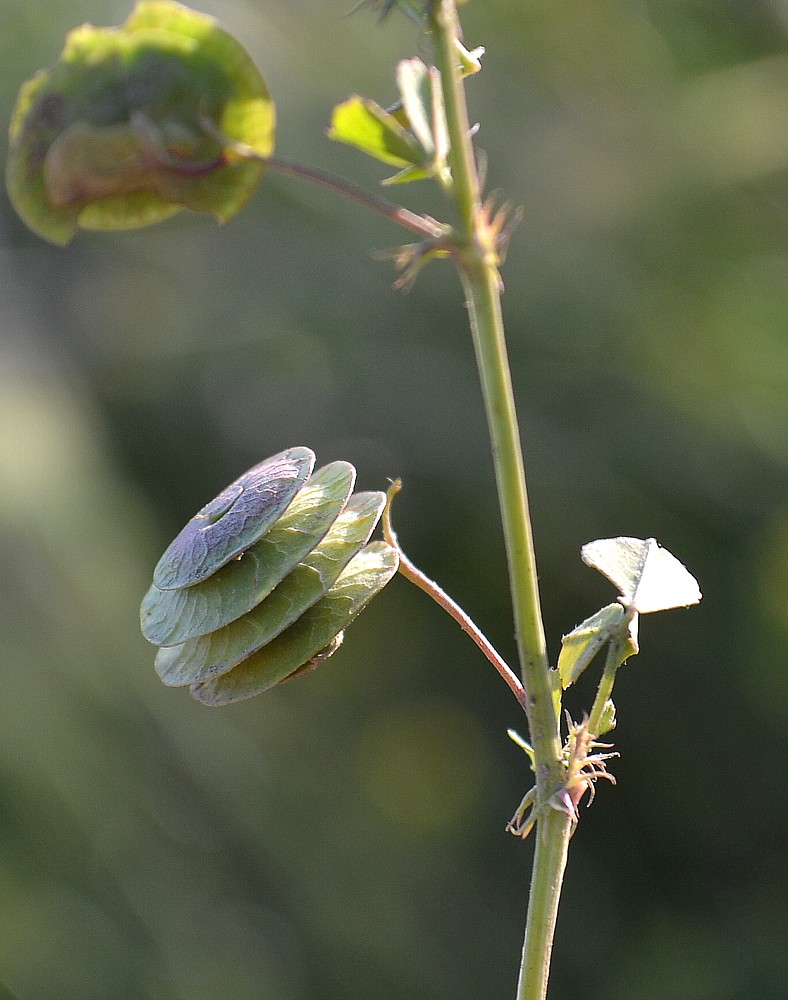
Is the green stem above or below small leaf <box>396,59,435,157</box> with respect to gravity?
below

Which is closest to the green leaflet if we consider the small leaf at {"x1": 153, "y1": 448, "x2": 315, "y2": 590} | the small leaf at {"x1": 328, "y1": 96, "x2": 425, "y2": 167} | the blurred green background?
the small leaf at {"x1": 328, "y1": 96, "x2": 425, "y2": 167}

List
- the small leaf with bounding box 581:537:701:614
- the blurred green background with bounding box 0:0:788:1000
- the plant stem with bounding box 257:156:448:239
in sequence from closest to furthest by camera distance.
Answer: the plant stem with bounding box 257:156:448:239 → the small leaf with bounding box 581:537:701:614 → the blurred green background with bounding box 0:0:788:1000

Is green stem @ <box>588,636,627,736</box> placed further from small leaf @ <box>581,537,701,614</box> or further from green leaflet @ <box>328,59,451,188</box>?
green leaflet @ <box>328,59,451,188</box>

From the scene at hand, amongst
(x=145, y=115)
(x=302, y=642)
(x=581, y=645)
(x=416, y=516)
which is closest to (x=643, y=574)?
(x=581, y=645)

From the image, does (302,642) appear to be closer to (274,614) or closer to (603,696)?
(274,614)

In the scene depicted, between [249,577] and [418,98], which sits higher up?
[418,98]

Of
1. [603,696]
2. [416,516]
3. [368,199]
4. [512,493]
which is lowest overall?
[416,516]

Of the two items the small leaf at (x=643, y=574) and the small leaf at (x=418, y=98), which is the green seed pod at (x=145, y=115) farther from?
the small leaf at (x=643, y=574)
